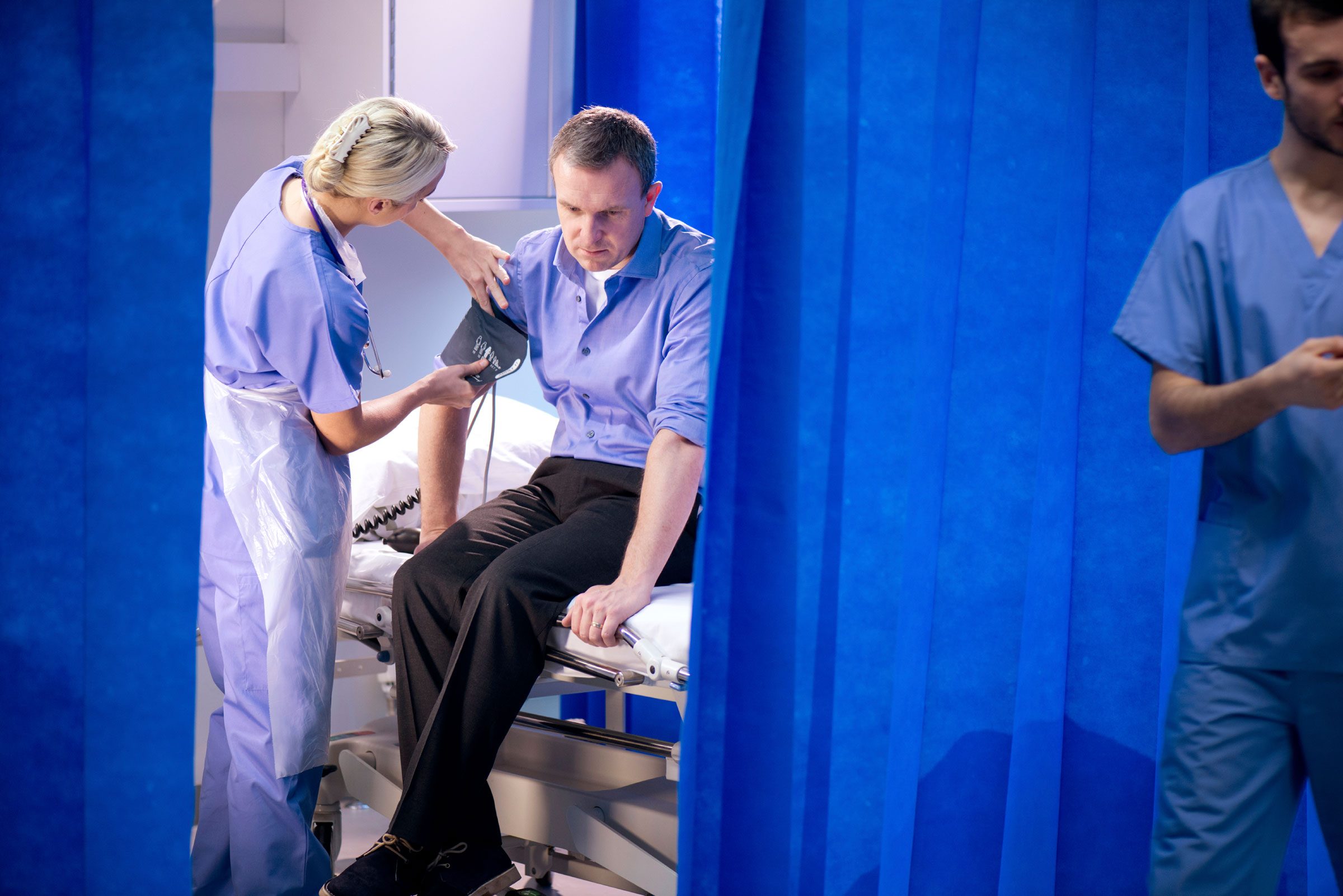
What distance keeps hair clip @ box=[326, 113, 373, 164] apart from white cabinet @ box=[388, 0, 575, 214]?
710mm

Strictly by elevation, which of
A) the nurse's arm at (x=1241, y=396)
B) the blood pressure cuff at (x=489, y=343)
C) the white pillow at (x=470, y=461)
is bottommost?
the white pillow at (x=470, y=461)

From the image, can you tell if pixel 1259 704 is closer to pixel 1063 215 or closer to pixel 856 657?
pixel 856 657

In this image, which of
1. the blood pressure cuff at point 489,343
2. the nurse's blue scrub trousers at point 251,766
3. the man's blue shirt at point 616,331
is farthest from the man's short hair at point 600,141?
the nurse's blue scrub trousers at point 251,766

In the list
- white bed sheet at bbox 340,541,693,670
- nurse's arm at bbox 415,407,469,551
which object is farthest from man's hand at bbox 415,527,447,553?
white bed sheet at bbox 340,541,693,670

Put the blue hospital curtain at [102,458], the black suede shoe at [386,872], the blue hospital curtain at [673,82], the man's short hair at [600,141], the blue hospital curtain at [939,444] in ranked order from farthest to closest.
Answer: the blue hospital curtain at [673,82] < the man's short hair at [600,141] < the black suede shoe at [386,872] < the blue hospital curtain at [939,444] < the blue hospital curtain at [102,458]

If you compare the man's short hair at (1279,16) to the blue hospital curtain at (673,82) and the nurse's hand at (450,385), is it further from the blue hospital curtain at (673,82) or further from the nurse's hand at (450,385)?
the blue hospital curtain at (673,82)

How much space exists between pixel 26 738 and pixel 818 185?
3.80ft

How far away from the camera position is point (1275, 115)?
1.63m

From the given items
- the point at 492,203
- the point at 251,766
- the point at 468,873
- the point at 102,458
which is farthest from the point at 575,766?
the point at 492,203

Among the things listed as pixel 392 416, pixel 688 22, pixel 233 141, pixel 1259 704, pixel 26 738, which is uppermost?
pixel 688 22

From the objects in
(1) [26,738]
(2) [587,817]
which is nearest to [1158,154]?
(2) [587,817]

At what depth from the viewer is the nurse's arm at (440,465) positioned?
2.38 m

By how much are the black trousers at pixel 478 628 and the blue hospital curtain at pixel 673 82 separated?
80cm

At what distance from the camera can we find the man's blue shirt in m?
2.20
